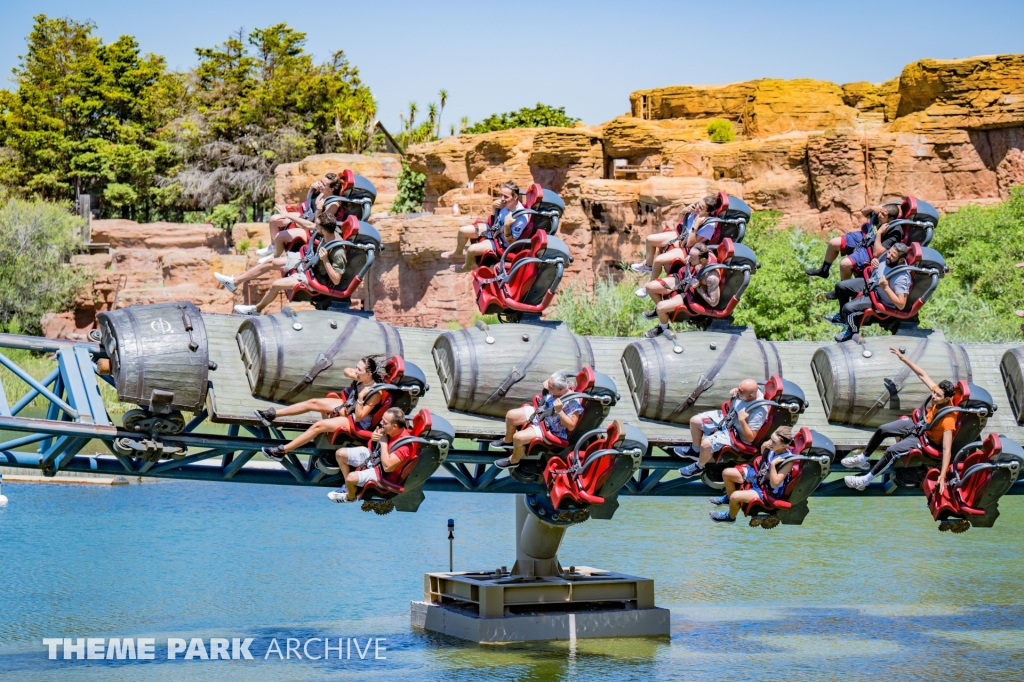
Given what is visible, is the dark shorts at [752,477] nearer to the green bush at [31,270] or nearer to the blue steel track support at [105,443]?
the blue steel track support at [105,443]

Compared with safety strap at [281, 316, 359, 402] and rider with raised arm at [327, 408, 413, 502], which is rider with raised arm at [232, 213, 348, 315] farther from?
rider with raised arm at [327, 408, 413, 502]

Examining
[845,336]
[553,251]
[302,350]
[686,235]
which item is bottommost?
[845,336]

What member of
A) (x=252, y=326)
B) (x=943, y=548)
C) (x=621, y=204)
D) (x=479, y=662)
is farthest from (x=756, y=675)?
(x=621, y=204)

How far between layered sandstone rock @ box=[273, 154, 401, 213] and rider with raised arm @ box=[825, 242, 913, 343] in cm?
3404

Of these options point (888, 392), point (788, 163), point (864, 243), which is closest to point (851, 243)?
point (864, 243)

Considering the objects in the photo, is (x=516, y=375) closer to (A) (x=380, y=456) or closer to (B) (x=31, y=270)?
(A) (x=380, y=456)

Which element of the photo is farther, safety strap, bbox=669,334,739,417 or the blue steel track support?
safety strap, bbox=669,334,739,417

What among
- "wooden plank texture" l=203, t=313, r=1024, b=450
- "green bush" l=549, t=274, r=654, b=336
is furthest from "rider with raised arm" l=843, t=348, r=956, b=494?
"green bush" l=549, t=274, r=654, b=336

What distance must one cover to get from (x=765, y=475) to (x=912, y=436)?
175 cm

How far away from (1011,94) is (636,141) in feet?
37.5

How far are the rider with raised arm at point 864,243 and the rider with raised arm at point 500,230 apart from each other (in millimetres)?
3416

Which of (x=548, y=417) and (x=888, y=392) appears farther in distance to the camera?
(x=888, y=392)

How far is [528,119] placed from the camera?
59.8m

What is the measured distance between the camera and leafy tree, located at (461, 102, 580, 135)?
59.7 m
